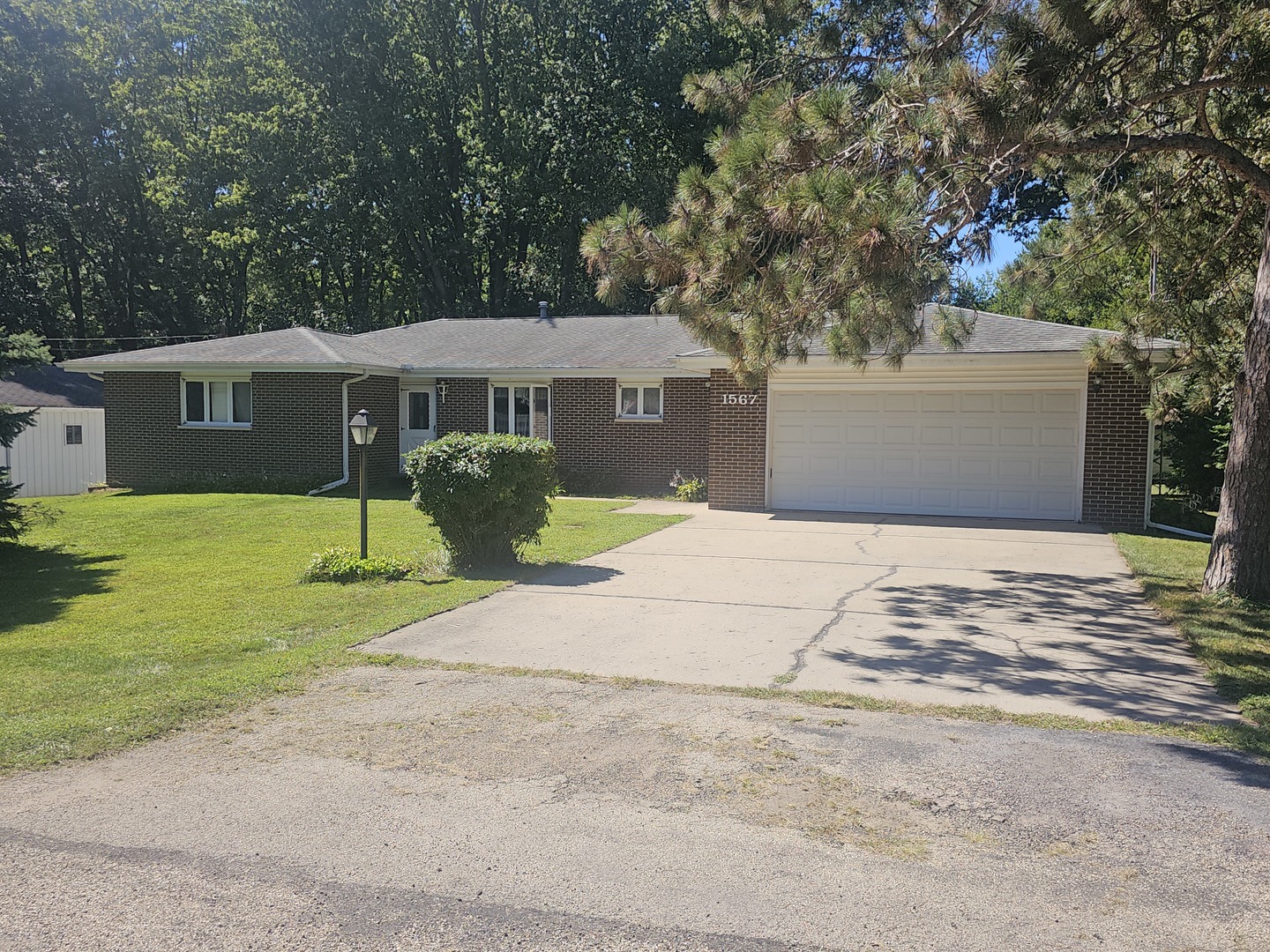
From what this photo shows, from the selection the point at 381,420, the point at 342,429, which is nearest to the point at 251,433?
the point at 342,429

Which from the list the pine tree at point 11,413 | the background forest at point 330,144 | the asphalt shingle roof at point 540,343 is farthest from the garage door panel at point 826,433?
the background forest at point 330,144

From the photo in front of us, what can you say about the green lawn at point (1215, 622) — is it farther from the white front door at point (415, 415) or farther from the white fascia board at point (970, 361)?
the white front door at point (415, 415)

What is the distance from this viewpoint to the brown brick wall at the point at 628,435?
19391 mm

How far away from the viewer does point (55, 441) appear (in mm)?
22953

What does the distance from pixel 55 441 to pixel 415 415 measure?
9.00 m

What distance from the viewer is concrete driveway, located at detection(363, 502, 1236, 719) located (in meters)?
6.52

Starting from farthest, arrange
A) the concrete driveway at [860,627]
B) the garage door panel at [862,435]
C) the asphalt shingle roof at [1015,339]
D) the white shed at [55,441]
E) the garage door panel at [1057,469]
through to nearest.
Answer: the white shed at [55,441] < the garage door panel at [862,435] < the garage door panel at [1057,469] < the asphalt shingle roof at [1015,339] < the concrete driveway at [860,627]

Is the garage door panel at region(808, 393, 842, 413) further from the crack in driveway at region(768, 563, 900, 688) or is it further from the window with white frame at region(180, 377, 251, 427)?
the window with white frame at region(180, 377, 251, 427)

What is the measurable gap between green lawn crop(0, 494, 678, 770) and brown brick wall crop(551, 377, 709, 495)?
3.24 metres

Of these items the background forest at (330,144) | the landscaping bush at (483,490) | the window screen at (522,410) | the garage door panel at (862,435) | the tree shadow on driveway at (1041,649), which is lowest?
the tree shadow on driveway at (1041,649)

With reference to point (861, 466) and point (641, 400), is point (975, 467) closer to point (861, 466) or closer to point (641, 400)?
point (861, 466)

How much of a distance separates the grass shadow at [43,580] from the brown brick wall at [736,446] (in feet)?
31.5

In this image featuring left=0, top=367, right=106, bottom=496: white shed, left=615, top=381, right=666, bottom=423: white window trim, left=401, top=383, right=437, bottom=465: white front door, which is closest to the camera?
left=615, top=381, right=666, bottom=423: white window trim

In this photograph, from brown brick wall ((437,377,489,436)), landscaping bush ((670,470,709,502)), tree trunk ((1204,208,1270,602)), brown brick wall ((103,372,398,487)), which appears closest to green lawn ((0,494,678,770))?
landscaping bush ((670,470,709,502))
